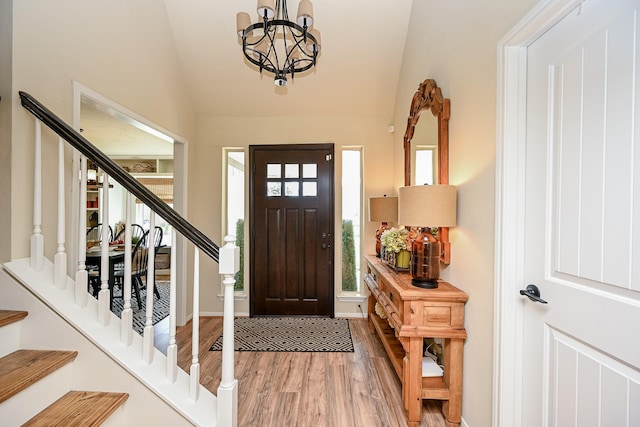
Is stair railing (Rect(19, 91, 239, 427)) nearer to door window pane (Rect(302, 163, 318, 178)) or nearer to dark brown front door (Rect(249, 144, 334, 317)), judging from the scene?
dark brown front door (Rect(249, 144, 334, 317))

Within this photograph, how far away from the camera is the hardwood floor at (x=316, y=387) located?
1.75 metres

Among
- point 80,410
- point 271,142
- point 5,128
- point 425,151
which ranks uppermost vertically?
point 271,142

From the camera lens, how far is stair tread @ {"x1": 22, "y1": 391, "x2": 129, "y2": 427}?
43.9 inches

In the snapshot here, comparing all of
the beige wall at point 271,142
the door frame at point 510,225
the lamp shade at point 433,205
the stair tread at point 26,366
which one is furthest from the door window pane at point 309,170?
the stair tread at point 26,366

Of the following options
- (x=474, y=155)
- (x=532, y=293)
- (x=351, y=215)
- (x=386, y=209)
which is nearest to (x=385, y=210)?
(x=386, y=209)

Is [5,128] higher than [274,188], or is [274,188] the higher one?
[5,128]

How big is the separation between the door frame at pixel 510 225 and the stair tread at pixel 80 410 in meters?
1.74

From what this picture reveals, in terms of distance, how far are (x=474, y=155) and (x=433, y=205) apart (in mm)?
351

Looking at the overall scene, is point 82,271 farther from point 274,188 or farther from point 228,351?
point 274,188

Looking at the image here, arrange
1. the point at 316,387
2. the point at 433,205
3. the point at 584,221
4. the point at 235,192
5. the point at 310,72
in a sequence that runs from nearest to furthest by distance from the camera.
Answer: the point at 584,221
the point at 433,205
the point at 316,387
the point at 310,72
the point at 235,192

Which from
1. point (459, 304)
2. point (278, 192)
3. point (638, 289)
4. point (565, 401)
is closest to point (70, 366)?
point (459, 304)

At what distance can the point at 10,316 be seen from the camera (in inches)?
49.3

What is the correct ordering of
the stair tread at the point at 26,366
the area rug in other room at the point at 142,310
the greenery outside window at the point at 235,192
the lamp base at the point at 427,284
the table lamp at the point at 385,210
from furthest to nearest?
the greenery outside window at the point at 235,192 < the area rug in other room at the point at 142,310 < the table lamp at the point at 385,210 < the lamp base at the point at 427,284 < the stair tread at the point at 26,366

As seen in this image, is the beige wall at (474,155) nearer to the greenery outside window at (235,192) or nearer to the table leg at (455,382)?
the table leg at (455,382)
